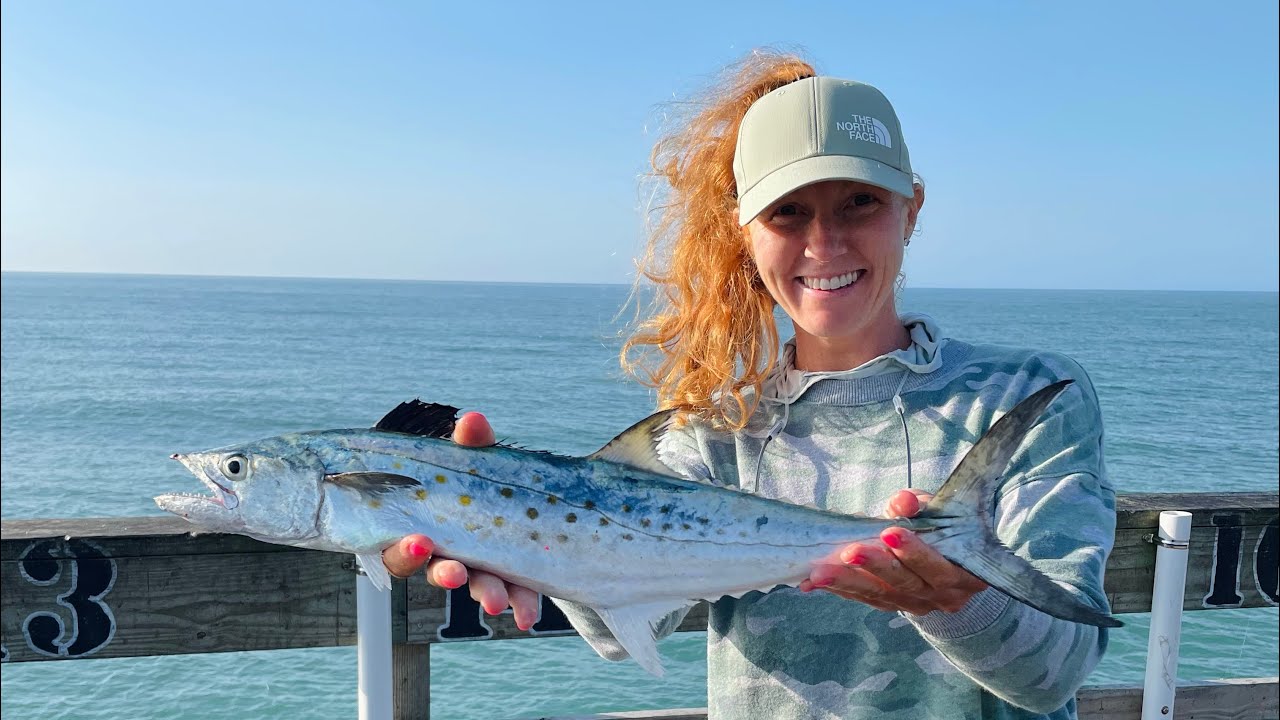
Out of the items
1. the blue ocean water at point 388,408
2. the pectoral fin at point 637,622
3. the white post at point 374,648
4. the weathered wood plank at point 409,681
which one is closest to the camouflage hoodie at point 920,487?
the pectoral fin at point 637,622

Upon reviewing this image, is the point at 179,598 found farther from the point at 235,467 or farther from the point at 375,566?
the point at 375,566

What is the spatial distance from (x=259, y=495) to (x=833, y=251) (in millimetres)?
1597

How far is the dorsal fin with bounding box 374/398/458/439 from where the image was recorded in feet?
7.96

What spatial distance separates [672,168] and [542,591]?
152 cm

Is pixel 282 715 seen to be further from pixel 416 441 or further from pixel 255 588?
pixel 416 441

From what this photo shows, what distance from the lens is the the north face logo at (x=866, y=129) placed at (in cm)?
230

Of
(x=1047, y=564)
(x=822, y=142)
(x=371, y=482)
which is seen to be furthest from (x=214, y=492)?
(x=1047, y=564)

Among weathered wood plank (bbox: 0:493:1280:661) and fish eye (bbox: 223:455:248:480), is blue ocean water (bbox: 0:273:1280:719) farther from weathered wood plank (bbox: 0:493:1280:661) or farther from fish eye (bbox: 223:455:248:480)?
fish eye (bbox: 223:455:248:480)

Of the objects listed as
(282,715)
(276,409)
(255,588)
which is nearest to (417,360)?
(276,409)

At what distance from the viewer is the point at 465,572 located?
7.23 feet

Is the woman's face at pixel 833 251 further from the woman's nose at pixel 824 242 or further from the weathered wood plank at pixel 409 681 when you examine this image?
the weathered wood plank at pixel 409 681

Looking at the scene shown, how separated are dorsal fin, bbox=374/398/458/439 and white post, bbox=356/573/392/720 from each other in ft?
2.32

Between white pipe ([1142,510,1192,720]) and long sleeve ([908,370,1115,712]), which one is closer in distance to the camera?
long sleeve ([908,370,1115,712])

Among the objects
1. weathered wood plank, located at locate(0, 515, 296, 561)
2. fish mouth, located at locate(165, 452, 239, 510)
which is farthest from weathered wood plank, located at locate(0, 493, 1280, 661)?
fish mouth, located at locate(165, 452, 239, 510)
